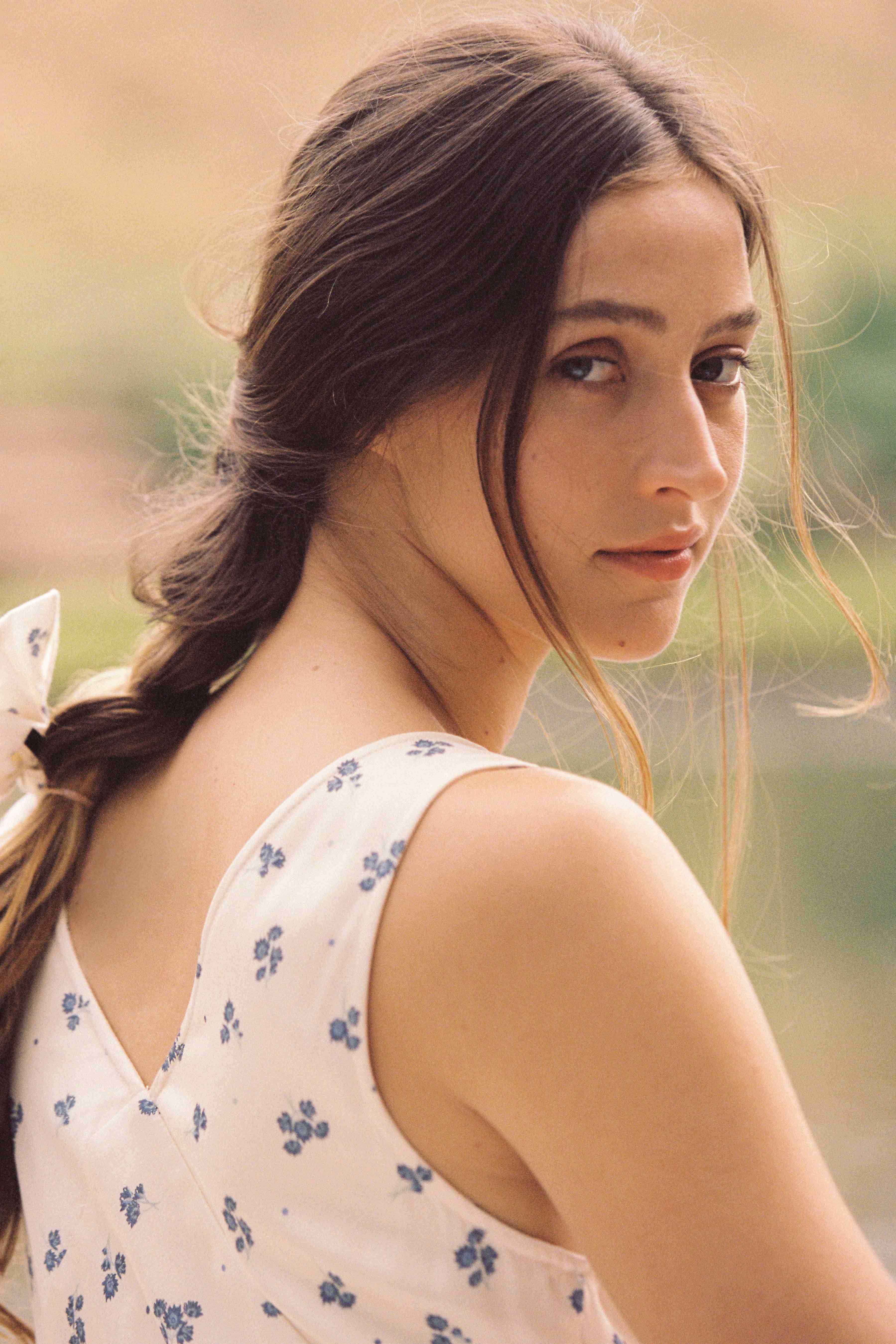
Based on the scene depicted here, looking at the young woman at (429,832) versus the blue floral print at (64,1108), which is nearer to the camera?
the young woman at (429,832)

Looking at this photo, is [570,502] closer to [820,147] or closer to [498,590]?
[498,590]

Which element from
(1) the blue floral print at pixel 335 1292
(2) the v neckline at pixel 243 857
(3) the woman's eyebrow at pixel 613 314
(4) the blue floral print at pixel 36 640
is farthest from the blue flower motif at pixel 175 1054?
(3) the woman's eyebrow at pixel 613 314

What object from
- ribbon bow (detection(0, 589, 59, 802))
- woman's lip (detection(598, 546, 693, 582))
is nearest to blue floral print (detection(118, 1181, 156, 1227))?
ribbon bow (detection(0, 589, 59, 802))

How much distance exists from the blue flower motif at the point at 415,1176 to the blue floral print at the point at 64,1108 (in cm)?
19

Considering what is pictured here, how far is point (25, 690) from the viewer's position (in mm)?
712

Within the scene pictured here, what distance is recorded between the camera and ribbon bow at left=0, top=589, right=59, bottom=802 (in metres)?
0.71

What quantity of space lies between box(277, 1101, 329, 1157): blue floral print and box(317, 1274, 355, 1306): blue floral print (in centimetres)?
5

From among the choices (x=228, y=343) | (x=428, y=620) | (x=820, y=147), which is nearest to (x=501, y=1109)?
(x=428, y=620)

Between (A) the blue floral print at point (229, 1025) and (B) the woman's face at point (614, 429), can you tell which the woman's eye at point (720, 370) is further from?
(A) the blue floral print at point (229, 1025)

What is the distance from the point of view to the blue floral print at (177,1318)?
1.78ft

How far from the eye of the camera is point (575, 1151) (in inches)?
17.6

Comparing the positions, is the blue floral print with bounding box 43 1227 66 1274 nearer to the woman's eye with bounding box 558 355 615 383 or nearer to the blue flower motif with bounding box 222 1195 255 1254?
the blue flower motif with bounding box 222 1195 255 1254

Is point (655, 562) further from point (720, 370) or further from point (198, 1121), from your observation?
point (198, 1121)

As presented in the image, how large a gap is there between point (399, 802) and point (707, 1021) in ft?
0.44
